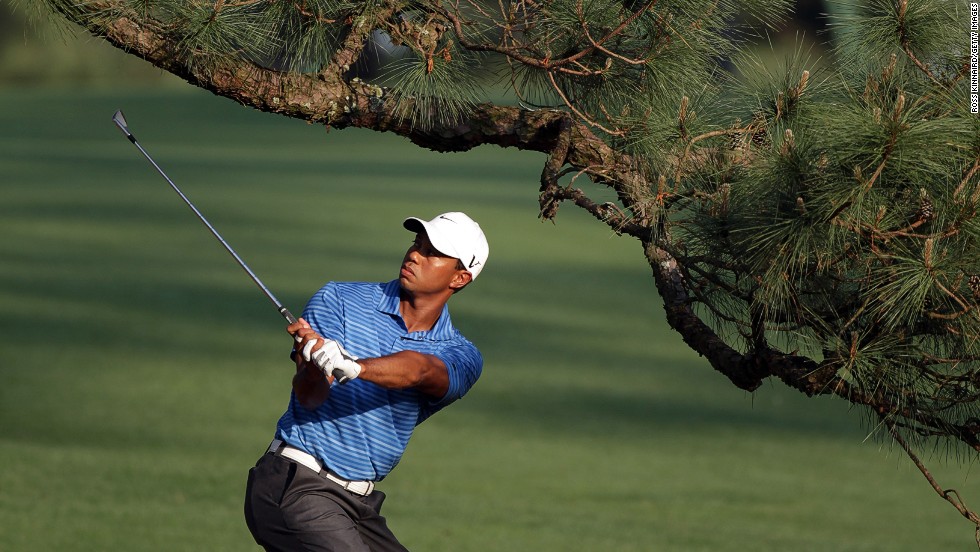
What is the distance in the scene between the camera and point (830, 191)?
247 centimetres

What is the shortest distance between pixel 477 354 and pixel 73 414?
174 inches

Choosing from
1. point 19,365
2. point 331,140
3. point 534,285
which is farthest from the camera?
point 331,140

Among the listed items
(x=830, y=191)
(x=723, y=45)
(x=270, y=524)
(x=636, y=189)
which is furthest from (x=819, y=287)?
(x=270, y=524)

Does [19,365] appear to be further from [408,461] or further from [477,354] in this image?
[477,354]

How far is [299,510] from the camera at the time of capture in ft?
10.1

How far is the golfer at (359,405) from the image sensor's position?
308cm

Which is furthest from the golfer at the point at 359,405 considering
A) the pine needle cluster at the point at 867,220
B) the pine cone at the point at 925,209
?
the pine cone at the point at 925,209

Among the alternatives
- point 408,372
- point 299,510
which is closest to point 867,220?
point 408,372

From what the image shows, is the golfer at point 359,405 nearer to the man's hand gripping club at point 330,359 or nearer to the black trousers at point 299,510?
the black trousers at point 299,510

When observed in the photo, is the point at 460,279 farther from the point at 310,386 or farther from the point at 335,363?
the point at 335,363

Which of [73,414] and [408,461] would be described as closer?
[408,461]

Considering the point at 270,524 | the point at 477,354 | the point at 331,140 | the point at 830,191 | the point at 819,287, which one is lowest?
the point at 331,140

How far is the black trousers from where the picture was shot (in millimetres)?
3074

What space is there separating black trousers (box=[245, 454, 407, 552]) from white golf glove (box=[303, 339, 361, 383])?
44 cm
